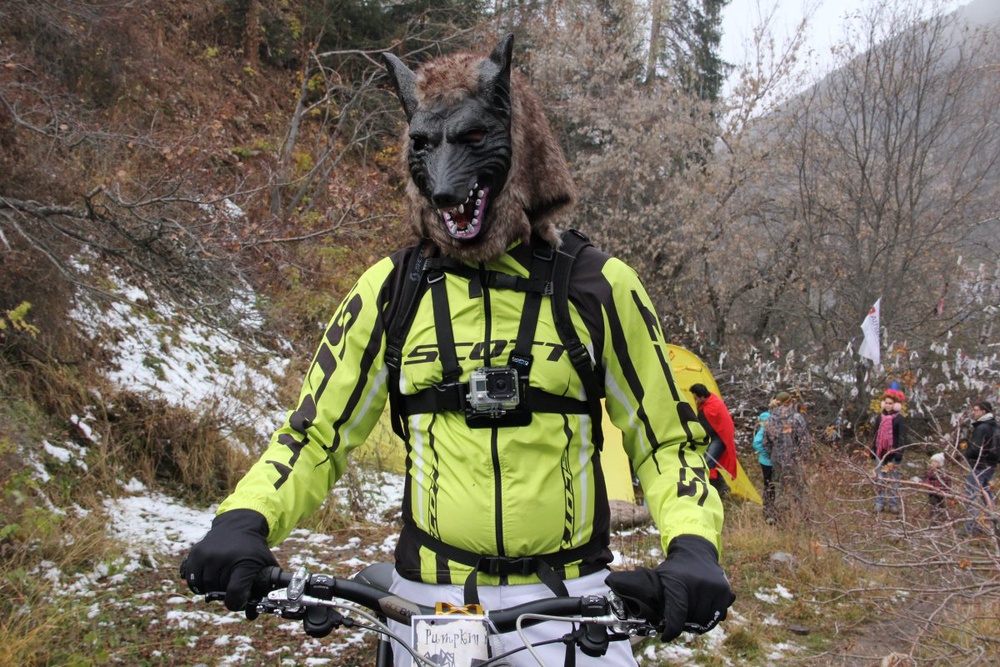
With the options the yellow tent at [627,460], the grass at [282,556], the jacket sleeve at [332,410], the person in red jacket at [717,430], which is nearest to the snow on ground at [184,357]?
the grass at [282,556]

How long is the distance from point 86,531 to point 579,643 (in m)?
4.85

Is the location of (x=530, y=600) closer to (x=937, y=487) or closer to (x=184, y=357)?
(x=937, y=487)

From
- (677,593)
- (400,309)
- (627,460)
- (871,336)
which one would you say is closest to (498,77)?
(400,309)

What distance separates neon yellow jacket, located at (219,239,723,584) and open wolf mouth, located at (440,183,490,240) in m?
0.12

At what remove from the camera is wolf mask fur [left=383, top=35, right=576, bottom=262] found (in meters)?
2.10

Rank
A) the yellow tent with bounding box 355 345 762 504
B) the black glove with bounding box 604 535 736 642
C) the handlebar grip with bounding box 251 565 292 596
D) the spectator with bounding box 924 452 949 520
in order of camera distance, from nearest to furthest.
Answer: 1. the black glove with bounding box 604 535 736 642
2. the handlebar grip with bounding box 251 565 292 596
3. the spectator with bounding box 924 452 949 520
4. the yellow tent with bounding box 355 345 762 504

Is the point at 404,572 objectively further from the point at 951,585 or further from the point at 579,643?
the point at 951,585

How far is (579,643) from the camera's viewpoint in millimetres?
1599

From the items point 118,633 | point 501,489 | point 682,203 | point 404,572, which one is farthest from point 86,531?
point 682,203

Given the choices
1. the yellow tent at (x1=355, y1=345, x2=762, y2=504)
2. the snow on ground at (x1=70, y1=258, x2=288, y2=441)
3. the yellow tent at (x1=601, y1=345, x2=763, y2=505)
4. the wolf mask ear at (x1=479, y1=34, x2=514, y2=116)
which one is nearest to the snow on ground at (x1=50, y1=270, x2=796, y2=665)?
the snow on ground at (x1=70, y1=258, x2=288, y2=441)

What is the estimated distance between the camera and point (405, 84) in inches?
90.4

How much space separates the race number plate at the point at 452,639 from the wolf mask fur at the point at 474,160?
942 millimetres

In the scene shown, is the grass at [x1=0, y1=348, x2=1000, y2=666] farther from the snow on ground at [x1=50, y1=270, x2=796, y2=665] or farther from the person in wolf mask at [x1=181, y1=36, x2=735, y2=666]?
the person in wolf mask at [x1=181, y1=36, x2=735, y2=666]

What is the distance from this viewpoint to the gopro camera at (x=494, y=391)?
1924 millimetres
